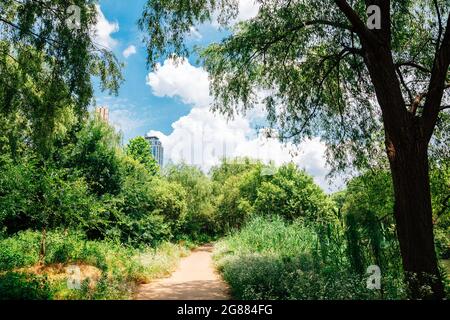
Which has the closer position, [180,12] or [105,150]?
[180,12]

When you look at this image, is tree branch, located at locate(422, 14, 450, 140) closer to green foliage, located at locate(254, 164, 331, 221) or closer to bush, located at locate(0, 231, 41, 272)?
bush, located at locate(0, 231, 41, 272)

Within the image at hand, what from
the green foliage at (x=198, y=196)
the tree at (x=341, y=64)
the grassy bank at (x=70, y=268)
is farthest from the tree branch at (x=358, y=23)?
the green foliage at (x=198, y=196)

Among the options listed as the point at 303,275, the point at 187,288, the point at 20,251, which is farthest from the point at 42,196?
the point at 303,275

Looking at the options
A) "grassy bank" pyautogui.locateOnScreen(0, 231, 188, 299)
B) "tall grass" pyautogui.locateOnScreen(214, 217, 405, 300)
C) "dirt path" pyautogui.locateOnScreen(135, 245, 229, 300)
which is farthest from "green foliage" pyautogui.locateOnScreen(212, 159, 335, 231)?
"grassy bank" pyautogui.locateOnScreen(0, 231, 188, 299)

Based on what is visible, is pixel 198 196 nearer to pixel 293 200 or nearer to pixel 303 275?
pixel 293 200

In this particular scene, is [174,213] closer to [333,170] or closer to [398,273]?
[333,170]

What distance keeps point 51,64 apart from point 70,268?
4913mm

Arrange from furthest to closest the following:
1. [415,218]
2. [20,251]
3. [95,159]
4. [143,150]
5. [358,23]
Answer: [143,150] → [95,159] → [20,251] → [358,23] → [415,218]

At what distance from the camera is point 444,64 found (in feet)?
21.8

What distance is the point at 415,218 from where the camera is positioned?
6.09 m

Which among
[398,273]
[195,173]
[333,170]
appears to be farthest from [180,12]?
[195,173]

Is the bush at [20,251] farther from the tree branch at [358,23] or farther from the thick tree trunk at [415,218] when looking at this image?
the tree branch at [358,23]

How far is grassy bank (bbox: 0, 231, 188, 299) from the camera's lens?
23.6 feet

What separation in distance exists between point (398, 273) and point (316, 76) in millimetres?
4611
